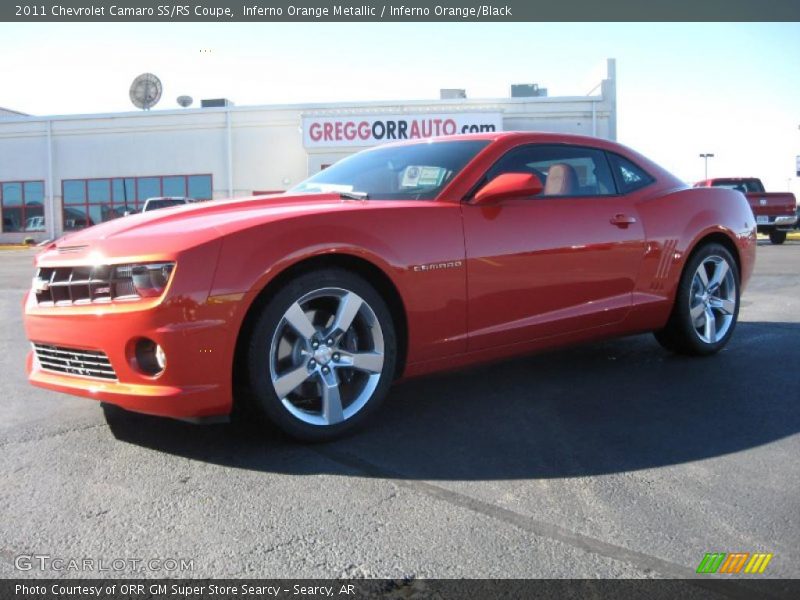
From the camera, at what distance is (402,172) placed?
4.18 meters

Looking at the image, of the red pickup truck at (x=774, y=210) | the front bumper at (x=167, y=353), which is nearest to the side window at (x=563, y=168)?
the front bumper at (x=167, y=353)

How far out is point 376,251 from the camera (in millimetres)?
3408

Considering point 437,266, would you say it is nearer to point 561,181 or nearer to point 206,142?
point 561,181

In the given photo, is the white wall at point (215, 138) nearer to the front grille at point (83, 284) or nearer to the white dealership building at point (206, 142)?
the white dealership building at point (206, 142)

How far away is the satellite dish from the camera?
3116cm

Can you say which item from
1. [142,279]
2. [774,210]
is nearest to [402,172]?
[142,279]

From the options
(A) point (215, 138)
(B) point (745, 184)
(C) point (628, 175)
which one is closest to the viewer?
(C) point (628, 175)

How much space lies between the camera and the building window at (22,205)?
3192cm

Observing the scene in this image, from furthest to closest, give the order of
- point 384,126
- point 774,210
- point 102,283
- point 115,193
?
1. point 115,193
2. point 384,126
3. point 774,210
4. point 102,283

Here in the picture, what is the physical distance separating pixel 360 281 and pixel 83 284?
120 cm

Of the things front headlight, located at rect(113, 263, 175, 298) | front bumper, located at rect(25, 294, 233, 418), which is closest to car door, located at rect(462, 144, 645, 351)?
front bumper, located at rect(25, 294, 233, 418)

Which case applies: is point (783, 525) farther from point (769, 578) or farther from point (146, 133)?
point (146, 133)

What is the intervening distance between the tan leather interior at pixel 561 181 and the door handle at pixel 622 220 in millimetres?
294

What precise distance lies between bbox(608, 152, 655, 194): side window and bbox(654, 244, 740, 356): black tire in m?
0.63
